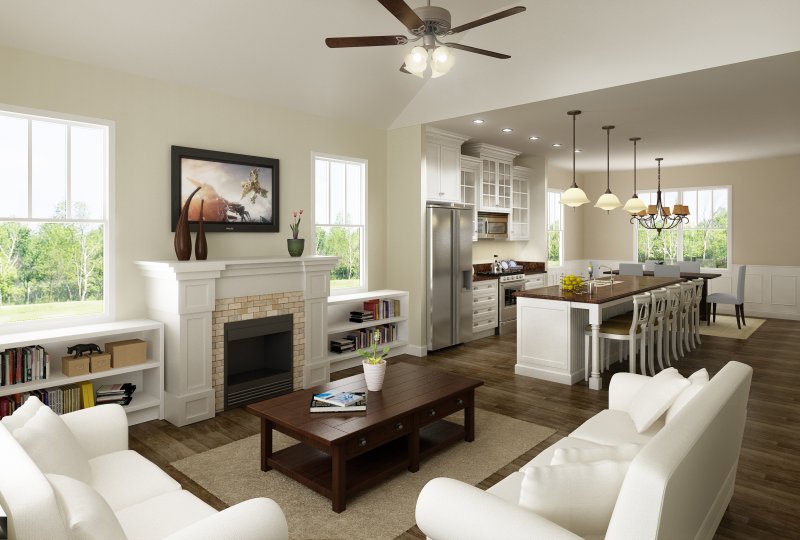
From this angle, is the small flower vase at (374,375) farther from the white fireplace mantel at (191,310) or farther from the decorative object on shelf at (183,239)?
the decorative object on shelf at (183,239)

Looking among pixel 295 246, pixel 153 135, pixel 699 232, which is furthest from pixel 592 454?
pixel 699 232

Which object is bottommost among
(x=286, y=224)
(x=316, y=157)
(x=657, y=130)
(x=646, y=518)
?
(x=646, y=518)

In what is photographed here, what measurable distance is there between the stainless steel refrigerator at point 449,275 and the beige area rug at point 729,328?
12.6ft

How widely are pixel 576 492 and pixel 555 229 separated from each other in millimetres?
9497

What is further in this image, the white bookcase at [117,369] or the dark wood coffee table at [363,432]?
the white bookcase at [117,369]

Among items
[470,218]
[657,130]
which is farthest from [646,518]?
[657,130]

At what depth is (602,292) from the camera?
5633 millimetres

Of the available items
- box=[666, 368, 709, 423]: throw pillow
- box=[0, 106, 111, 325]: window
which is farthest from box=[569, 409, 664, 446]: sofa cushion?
box=[0, 106, 111, 325]: window

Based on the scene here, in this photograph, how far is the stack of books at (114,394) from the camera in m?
3.99

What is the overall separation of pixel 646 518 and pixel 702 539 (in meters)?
0.94

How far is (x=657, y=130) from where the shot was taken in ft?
22.6

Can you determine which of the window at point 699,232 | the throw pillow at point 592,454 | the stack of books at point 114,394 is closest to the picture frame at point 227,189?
the stack of books at point 114,394

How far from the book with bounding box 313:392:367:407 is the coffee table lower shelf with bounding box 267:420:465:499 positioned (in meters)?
0.38

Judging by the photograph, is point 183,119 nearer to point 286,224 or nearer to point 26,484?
point 286,224
